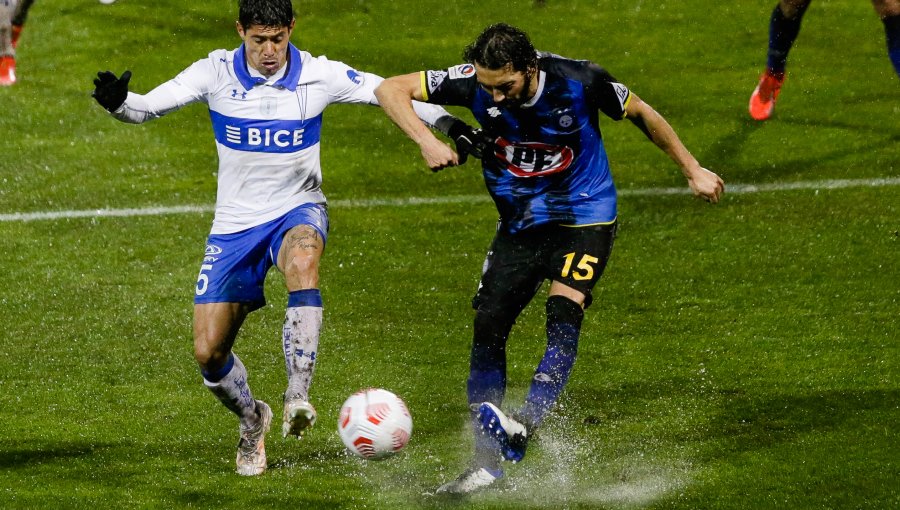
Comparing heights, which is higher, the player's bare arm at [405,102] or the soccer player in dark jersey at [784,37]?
the player's bare arm at [405,102]

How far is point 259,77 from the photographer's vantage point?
8.05m

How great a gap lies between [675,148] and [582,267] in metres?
0.80

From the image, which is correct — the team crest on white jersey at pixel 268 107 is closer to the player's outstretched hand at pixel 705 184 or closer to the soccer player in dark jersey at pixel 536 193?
the soccer player in dark jersey at pixel 536 193

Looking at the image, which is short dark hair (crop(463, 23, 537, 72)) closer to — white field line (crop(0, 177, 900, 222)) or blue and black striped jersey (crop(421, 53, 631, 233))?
blue and black striped jersey (crop(421, 53, 631, 233))

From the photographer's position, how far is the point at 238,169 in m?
8.06

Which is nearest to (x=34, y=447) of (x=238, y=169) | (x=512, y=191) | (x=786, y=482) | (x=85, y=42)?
(x=238, y=169)

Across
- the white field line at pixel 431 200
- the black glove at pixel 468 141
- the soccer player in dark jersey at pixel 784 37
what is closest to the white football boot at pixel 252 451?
the black glove at pixel 468 141

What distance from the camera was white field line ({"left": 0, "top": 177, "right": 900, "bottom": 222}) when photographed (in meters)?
13.2

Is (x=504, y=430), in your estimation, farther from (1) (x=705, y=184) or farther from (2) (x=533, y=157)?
(1) (x=705, y=184)

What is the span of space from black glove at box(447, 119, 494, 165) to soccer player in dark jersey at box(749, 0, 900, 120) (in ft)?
13.6

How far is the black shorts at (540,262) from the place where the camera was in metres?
7.76

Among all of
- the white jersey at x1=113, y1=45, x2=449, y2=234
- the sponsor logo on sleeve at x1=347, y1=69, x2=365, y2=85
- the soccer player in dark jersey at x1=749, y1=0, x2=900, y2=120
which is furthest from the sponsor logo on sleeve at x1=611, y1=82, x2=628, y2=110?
the soccer player in dark jersey at x1=749, y1=0, x2=900, y2=120

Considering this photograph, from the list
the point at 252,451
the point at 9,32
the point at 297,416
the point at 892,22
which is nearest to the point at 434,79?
the point at 297,416

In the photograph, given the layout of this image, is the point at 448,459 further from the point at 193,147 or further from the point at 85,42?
the point at 85,42
